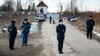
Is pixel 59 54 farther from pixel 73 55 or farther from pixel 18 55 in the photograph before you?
pixel 18 55

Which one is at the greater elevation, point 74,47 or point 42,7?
point 74,47

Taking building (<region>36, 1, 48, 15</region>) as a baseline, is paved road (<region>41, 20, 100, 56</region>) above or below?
above

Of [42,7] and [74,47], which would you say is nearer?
[74,47]

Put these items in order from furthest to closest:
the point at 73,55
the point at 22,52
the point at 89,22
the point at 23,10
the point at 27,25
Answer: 1. the point at 23,10
2. the point at 89,22
3. the point at 27,25
4. the point at 22,52
5. the point at 73,55

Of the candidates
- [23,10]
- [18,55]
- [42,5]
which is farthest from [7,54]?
[42,5]

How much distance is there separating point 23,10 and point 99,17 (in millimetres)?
64199

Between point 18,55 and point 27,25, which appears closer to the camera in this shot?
point 18,55

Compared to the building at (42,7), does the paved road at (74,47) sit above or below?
above

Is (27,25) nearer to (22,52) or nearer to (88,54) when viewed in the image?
(22,52)

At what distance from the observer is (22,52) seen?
17156 millimetres

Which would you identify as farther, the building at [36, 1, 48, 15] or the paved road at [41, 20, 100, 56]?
the building at [36, 1, 48, 15]

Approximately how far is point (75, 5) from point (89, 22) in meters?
81.2

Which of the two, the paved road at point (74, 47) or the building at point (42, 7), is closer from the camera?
the paved road at point (74, 47)

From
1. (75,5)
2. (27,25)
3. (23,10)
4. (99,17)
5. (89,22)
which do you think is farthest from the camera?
(23,10)
